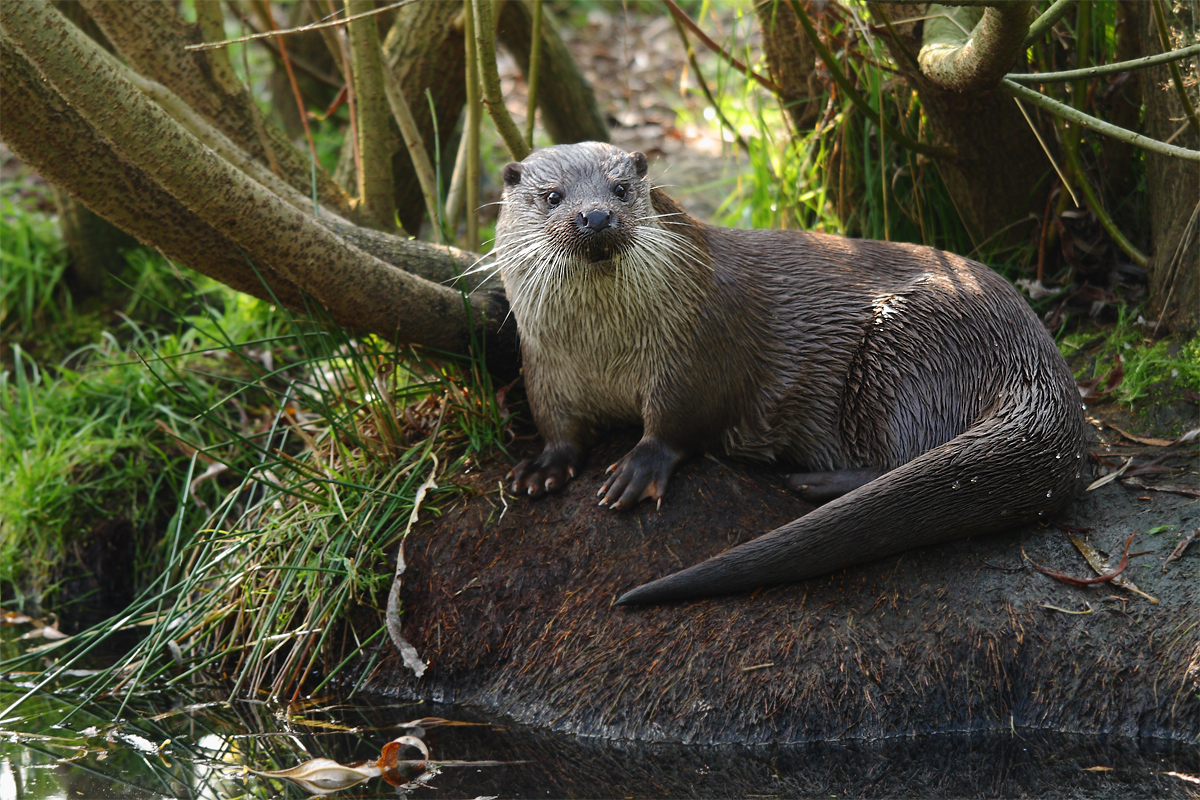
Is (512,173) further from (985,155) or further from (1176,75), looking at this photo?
(1176,75)

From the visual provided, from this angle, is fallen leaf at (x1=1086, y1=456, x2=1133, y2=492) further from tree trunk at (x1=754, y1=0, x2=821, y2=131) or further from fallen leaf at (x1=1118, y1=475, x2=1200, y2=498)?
tree trunk at (x1=754, y1=0, x2=821, y2=131)

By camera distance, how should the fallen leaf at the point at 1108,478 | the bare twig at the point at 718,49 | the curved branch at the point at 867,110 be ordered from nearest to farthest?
the fallen leaf at the point at 1108,478 < the curved branch at the point at 867,110 < the bare twig at the point at 718,49

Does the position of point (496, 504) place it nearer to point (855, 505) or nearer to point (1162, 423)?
point (855, 505)

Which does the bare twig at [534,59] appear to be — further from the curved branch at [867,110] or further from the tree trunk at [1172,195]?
the tree trunk at [1172,195]

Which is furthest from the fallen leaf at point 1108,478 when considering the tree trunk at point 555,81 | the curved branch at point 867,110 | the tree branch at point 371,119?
the tree trunk at point 555,81

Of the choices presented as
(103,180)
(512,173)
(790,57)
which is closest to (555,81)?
(790,57)

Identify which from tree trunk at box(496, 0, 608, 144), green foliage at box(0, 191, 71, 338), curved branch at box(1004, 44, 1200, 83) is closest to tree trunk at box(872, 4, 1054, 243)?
curved branch at box(1004, 44, 1200, 83)

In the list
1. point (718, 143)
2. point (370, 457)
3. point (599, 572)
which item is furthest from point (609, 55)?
point (599, 572)

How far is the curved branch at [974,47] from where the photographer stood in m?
2.13

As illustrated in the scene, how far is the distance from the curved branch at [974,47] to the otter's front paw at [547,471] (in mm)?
1308

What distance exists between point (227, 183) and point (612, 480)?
1.12m

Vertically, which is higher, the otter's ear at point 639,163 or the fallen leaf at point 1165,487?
the otter's ear at point 639,163

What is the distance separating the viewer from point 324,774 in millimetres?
1952

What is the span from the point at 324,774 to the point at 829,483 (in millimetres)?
1299
